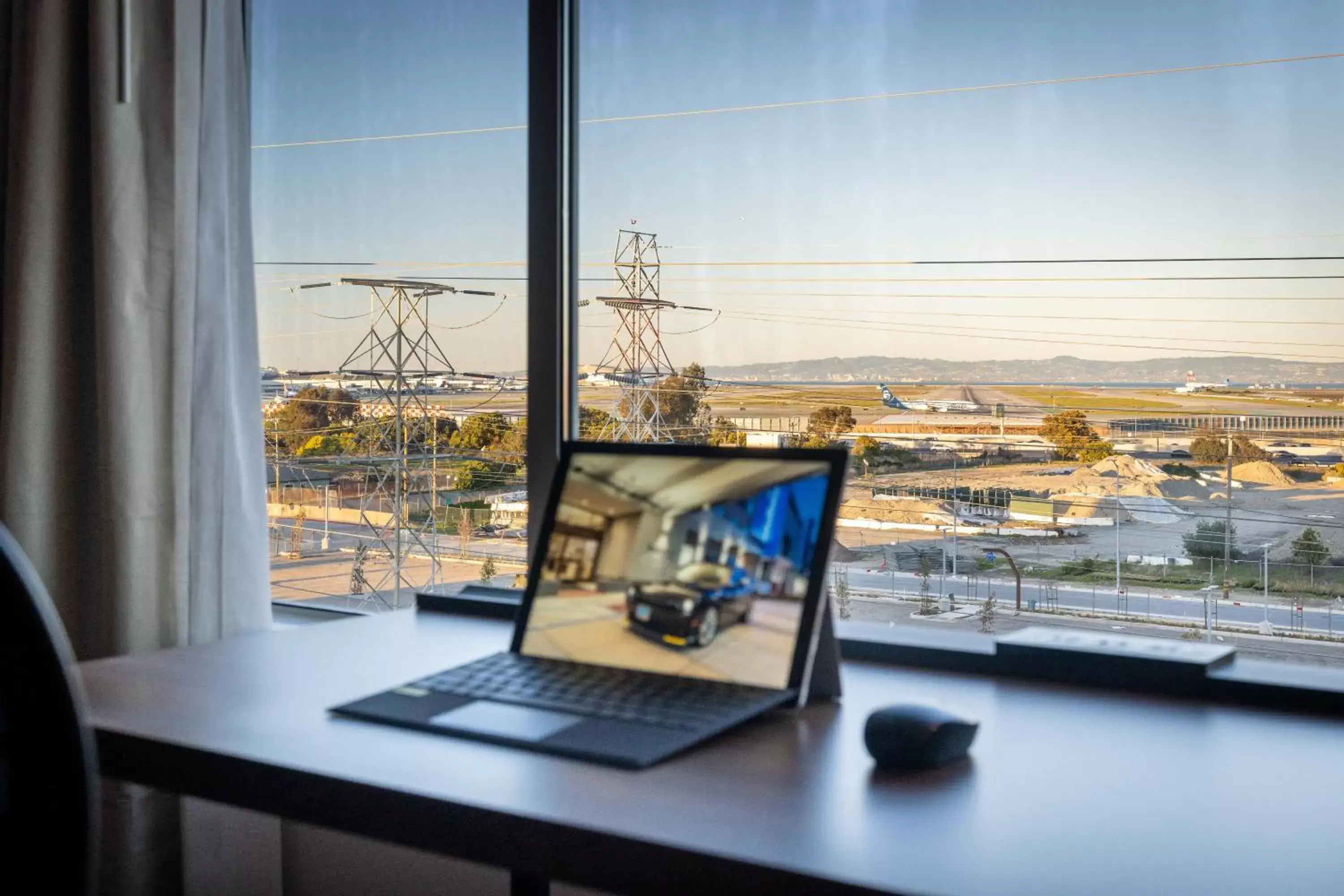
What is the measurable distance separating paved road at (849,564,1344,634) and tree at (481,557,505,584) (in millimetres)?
614

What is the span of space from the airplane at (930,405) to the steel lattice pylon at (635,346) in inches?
13.7

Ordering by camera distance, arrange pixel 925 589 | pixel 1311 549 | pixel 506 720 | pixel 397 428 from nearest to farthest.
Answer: pixel 506 720 → pixel 1311 549 → pixel 925 589 → pixel 397 428

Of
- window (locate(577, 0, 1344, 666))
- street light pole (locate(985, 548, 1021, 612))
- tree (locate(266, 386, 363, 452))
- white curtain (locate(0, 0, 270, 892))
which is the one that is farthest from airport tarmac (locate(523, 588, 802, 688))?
tree (locate(266, 386, 363, 452))

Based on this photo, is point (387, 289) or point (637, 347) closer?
point (637, 347)

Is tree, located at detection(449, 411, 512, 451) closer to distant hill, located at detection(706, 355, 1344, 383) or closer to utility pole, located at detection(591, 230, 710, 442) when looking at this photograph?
utility pole, located at detection(591, 230, 710, 442)

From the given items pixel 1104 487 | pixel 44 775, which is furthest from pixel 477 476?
pixel 44 775

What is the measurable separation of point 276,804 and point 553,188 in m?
1.04

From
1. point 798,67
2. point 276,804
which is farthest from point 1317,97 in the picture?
point 276,804

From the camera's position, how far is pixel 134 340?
1.73 m

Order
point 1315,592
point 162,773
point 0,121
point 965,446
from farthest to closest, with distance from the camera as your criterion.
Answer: point 0,121 < point 965,446 < point 1315,592 < point 162,773

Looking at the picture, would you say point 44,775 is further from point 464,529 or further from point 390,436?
point 390,436

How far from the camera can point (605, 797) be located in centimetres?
85

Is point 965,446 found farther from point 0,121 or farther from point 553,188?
point 0,121

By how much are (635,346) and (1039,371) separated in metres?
0.60
